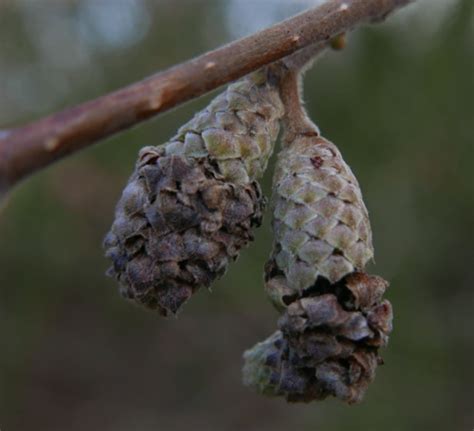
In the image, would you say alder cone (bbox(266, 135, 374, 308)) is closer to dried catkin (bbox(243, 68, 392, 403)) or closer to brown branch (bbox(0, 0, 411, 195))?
dried catkin (bbox(243, 68, 392, 403))

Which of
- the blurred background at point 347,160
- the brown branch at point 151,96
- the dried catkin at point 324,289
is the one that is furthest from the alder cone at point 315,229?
the blurred background at point 347,160

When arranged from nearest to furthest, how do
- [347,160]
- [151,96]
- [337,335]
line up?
1. [151,96]
2. [337,335]
3. [347,160]

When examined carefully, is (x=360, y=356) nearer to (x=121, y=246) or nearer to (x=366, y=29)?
(x=121, y=246)

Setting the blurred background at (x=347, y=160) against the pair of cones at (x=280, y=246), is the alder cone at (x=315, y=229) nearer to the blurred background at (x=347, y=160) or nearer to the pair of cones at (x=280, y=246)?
the pair of cones at (x=280, y=246)

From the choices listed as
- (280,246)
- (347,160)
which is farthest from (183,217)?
(347,160)

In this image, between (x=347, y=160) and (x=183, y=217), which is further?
(x=347, y=160)

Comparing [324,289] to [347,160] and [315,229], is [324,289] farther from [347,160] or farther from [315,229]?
[347,160]
